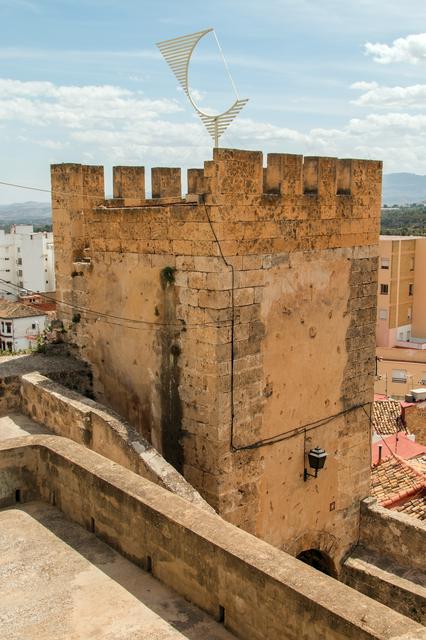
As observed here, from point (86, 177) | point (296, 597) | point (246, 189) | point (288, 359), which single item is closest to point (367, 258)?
point (288, 359)

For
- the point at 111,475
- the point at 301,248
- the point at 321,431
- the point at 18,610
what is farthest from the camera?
the point at 321,431

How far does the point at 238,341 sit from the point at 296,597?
4444mm

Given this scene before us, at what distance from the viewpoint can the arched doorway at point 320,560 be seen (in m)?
10.4

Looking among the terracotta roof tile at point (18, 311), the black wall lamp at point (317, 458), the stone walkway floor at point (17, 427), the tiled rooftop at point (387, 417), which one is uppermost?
the stone walkway floor at point (17, 427)

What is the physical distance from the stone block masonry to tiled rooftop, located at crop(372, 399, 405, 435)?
12.9 m

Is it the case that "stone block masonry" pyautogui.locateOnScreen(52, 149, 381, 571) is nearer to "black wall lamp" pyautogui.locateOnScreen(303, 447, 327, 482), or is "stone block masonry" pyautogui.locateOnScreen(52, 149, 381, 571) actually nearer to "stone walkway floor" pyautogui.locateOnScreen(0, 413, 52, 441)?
"black wall lamp" pyautogui.locateOnScreen(303, 447, 327, 482)

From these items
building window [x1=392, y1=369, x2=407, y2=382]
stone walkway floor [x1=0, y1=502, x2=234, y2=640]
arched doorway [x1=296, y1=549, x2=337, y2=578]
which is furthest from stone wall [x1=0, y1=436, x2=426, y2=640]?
building window [x1=392, y1=369, x2=407, y2=382]

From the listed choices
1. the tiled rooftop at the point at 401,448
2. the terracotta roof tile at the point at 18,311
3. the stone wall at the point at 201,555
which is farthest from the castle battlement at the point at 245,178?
the terracotta roof tile at the point at 18,311

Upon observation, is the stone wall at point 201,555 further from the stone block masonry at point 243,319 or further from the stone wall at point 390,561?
the stone wall at point 390,561

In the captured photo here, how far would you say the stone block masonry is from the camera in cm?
826

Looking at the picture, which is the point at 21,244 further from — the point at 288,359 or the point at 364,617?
the point at 364,617

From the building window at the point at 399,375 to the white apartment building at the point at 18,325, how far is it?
25725mm

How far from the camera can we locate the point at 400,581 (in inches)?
371

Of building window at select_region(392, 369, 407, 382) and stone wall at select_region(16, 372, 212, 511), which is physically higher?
stone wall at select_region(16, 372, 212, 511)
